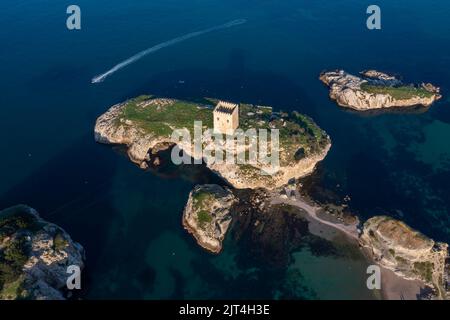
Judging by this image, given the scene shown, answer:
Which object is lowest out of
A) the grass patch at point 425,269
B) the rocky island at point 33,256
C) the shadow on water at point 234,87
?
the grass patch at point 425,269

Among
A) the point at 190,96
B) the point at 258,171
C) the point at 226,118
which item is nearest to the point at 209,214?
the point at 258,171

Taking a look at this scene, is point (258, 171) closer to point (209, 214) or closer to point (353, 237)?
point (209, 214)

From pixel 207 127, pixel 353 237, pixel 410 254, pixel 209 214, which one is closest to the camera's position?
pixel 410 254

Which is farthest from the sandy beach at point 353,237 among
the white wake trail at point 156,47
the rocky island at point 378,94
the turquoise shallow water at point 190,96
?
the white wake trail at point 156,47

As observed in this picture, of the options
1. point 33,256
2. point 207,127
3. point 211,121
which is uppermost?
point 211,121

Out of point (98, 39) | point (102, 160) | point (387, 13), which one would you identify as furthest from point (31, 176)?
point (387, 13)

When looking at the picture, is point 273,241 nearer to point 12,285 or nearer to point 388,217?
point 388,217

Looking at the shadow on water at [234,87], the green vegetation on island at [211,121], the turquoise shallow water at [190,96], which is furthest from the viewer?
the shadow on water at [234,87]

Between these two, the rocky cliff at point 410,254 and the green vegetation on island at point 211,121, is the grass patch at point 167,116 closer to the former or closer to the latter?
the green vegetation on island at point 211,121
